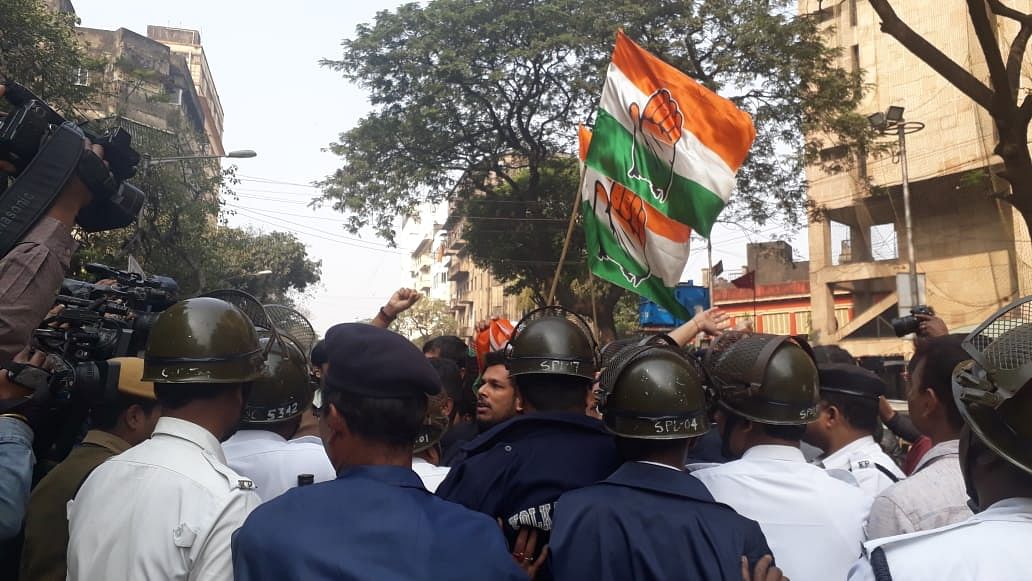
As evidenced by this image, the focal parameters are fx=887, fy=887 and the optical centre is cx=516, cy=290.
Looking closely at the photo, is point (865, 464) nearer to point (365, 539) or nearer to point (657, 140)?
point (365, 539)

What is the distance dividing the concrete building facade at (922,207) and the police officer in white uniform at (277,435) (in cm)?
2168

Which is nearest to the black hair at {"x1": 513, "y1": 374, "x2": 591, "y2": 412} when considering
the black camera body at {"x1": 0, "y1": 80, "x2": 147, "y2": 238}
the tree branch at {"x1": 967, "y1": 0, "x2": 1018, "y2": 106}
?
the black camera body at {"x1": 0, "y1": 80, "x2": 147, "y2": 238}

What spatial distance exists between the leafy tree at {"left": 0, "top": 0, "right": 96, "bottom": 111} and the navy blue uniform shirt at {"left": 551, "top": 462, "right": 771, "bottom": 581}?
14.7 m

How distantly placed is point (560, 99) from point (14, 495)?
717 inches

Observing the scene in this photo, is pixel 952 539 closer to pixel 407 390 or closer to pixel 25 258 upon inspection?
pixel 407 390

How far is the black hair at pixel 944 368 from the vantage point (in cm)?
308

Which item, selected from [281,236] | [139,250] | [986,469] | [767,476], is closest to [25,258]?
[767,476]

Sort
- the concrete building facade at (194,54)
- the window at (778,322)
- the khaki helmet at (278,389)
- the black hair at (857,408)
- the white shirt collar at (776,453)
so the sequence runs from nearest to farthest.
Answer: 1. the white shirt collar at (776,453)
2. the khaki helmet at (278,389)
3. the black hair at (857,408)
4. the window at (778,322)
5. the concrete building facade at (194,54)

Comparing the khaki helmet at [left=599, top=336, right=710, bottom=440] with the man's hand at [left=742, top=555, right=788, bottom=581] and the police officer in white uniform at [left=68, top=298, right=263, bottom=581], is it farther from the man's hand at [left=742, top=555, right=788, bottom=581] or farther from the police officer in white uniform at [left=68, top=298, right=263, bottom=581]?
the police officer in white uniform at [left=68, top=298, right=263, bottom=581]

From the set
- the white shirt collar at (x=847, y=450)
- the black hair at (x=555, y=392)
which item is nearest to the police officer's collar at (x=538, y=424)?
the black hair at (x=555, y=392)

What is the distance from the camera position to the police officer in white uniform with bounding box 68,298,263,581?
212cm

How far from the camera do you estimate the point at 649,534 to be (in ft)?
7.52

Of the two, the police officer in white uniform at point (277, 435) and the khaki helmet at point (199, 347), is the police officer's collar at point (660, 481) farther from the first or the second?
the police officer in white uniform at point (277, 435)

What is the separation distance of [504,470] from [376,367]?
0.76 meters
